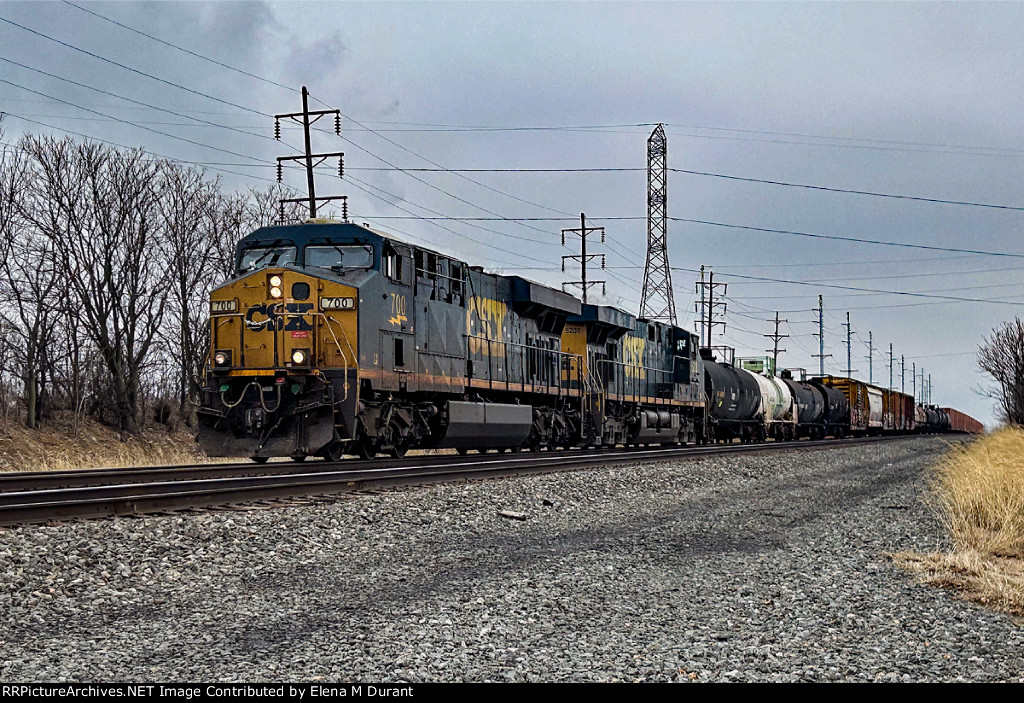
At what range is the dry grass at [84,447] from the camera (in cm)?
2255

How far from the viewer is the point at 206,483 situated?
11297 millimetres

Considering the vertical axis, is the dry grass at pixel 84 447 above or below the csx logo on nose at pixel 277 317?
below

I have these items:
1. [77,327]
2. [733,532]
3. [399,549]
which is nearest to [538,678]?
[399,549]

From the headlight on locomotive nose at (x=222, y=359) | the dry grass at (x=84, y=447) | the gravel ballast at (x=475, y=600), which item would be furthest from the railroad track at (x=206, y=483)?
the dry grass at (x=84, y=447)

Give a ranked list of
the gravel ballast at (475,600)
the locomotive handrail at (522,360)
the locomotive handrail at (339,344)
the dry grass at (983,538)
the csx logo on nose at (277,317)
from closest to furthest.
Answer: the gravel ballast at (475,600) < the dry grass at (983,538) < the locomotive handrail at (339,344) < the csx logo on nose at (277,317) < the locomotive handrail at (522,360)

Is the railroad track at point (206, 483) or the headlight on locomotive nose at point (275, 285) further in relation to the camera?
the headlight on locomotive nose at point (275, 285)

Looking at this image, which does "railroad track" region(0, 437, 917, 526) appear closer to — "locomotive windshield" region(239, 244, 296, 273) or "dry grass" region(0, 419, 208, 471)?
"locomotive windshield" region(239, 244, 296, 273)

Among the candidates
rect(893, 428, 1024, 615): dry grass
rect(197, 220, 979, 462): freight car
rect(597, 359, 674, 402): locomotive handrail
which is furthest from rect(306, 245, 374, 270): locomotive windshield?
rect(597, 359, 674, 402): locomotive handrail

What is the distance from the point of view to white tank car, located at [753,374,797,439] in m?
37.7

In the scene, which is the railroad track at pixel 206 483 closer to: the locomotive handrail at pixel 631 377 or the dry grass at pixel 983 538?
the dry grass at pixel 983 538

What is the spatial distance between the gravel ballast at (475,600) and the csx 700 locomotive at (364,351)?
14.4 ft

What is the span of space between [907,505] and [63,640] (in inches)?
413

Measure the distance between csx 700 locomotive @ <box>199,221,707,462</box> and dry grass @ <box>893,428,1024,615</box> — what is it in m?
8.29

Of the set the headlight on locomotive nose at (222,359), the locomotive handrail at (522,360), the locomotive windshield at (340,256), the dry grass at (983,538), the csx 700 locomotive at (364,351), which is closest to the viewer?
the dry grass at (983,538)
